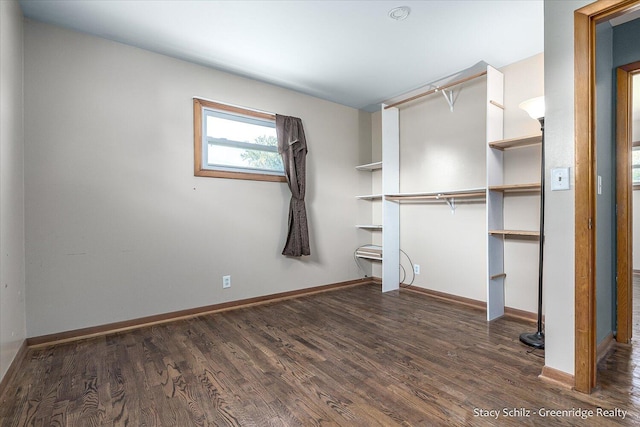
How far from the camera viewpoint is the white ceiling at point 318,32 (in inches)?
83.4

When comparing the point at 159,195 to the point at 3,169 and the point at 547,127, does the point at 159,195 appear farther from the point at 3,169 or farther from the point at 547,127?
the point at 547,127

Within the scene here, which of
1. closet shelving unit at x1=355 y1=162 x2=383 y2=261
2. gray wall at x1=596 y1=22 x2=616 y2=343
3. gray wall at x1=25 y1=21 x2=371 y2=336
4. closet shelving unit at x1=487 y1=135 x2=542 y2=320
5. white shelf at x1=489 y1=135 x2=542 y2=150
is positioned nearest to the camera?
gray wall at x1=596 y1=22 x2=616 y2=343

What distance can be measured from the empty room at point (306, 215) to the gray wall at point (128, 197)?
0.02 meters

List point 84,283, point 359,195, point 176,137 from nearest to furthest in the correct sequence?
1. point 84,283
2. point 176,137
3. point 359,195

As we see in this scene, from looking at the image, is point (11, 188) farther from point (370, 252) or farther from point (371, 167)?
point (371, 167)

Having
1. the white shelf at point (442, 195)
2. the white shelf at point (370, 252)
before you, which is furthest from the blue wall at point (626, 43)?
the white shelf at point (370, 252)

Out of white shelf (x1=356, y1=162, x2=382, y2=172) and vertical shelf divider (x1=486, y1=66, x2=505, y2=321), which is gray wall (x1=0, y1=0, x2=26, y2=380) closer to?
white shelf (x1=356, y1=162, x2=382, y2=172)

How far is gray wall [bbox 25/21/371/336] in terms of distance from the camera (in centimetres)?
227

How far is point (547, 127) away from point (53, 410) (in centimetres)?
303

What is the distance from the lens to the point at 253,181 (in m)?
3.29

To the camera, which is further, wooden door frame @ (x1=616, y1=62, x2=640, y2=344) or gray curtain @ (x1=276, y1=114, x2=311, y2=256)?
gray curtain @ (x1=276, y1=114, x2=311, y2=256)

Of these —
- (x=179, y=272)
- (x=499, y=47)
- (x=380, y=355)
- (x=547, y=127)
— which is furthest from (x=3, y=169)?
(x=499, y=47)

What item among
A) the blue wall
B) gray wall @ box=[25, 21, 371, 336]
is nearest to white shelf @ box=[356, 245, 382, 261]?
gray wall @ box=[25, 21, 371, 336]

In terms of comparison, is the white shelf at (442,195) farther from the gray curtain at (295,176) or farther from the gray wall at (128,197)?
the gray wall at (128,197)
